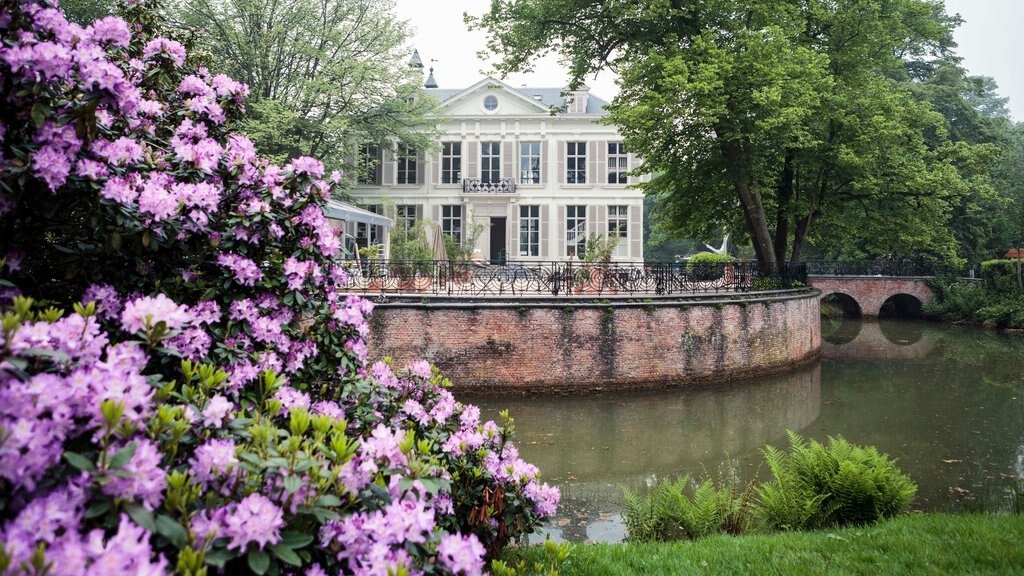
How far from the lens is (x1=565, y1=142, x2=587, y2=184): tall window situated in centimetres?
2833

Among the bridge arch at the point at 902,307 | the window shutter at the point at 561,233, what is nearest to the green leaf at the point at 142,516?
the window shutter at the point at 561,233

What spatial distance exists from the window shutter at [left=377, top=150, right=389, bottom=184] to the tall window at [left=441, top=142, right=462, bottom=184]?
242 centimetres

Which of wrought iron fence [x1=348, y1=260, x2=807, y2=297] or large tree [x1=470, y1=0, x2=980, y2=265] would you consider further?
wrought iron fence [x1=348, y1=260, x2=807, y2=297]

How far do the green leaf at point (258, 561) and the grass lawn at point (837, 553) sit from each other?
240 cm

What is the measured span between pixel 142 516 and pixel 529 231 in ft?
89.6

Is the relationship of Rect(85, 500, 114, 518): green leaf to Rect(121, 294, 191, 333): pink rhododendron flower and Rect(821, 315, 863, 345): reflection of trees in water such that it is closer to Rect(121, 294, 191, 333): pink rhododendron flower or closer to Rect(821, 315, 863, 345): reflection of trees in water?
Rect(121, 294, 191, 333): pink rhododendron flower

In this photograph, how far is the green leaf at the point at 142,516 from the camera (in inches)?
52.4

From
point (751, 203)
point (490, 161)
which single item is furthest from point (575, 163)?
point (751, 203)

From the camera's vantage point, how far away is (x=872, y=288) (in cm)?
2823

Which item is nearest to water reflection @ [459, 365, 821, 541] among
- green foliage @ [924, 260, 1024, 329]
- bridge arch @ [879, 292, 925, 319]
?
green foliage @ [924, 260, 1024, 329]

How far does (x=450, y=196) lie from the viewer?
28.6 meters

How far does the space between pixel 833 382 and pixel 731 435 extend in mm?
5775

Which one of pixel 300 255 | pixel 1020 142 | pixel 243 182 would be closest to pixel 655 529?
pixel 300 255

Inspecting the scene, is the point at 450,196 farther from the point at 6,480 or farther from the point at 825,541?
the point at 6,480
